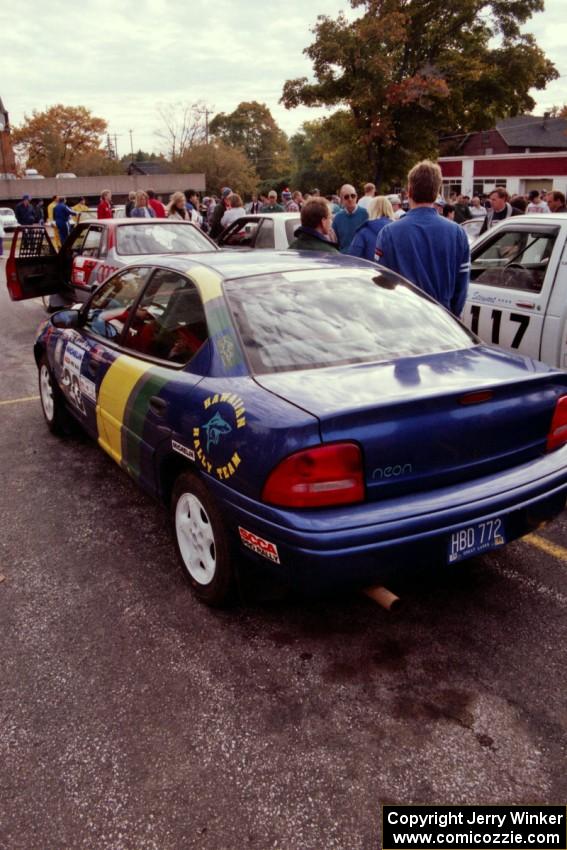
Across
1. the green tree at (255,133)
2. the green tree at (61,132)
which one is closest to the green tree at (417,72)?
the green tree at (61,132)

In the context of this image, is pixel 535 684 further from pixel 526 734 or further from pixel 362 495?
pixel 362 495

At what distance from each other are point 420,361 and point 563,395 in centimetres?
66

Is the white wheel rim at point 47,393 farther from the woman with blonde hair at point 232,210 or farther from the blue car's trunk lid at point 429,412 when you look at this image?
the woman with blonde hair at point 232,210

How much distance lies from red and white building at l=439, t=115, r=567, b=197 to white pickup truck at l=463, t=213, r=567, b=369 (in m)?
46.1

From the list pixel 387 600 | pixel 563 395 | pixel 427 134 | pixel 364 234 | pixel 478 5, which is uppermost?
pixel 478 5

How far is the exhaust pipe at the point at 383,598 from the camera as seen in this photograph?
263cm

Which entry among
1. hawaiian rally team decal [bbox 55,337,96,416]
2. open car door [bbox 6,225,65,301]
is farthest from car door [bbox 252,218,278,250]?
hawaiian rally team decal [bbox 55,337,96,416]

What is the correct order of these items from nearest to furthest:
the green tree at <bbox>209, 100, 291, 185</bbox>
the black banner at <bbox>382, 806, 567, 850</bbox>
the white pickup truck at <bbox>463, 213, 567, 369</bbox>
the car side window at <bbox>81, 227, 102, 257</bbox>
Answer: the black banner at <bbox>382, 806, 567, 850</bbox>
the white pickup truck at <bbox>463, 213, 567, 369</bbox>
the car side window at <bbox>81, 227, 102, 257</bbox>
the green tree at <bbox>209, 100, 291, 185</bbox>

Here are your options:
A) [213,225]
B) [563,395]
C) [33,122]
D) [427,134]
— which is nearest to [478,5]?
[427,134]

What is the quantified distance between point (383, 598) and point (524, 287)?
11.3ft

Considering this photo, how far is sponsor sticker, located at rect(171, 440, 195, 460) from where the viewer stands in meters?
3.00

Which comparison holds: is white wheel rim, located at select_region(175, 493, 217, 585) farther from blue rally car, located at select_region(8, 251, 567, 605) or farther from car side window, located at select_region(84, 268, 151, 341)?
car side window, located at select_region(84, 268, 151, 341)

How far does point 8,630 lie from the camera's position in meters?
3.11

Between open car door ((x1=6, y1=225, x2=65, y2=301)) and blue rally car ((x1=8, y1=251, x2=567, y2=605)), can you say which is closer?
blue rally car ((x1=8, y1=251, x2=567, y2=605))
